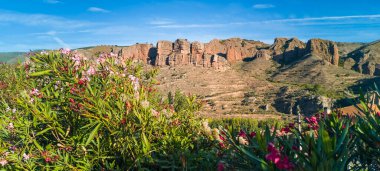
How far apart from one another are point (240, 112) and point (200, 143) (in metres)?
67.2

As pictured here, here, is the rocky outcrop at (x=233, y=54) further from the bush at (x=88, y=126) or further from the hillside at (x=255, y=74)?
the bush at (x=88, y=126)

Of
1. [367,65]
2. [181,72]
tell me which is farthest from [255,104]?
[367,65]

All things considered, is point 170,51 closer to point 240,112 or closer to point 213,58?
point 213,58

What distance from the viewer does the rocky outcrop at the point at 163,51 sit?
12588 centimetres

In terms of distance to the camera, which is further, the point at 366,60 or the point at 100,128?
the point at 366,60

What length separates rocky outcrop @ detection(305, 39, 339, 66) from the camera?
12700cm

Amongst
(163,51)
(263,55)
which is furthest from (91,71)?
(263,55)

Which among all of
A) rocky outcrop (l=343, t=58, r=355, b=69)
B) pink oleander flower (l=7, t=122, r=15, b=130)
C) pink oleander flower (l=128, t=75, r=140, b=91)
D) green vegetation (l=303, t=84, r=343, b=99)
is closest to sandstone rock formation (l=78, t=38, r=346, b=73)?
rocky outcrop (l=343, t=58, r=355, b=69)

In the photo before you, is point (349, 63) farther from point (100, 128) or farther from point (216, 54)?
point (100, 128)

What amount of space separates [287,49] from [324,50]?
14.4 m

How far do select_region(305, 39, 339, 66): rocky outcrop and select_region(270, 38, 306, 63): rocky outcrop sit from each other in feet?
13.0

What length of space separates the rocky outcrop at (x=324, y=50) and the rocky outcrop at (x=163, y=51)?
54600mm

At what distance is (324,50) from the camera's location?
13238cm

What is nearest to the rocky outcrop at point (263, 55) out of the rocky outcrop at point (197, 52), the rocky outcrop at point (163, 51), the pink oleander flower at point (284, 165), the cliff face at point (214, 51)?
the cliff face at point (214, 51)
